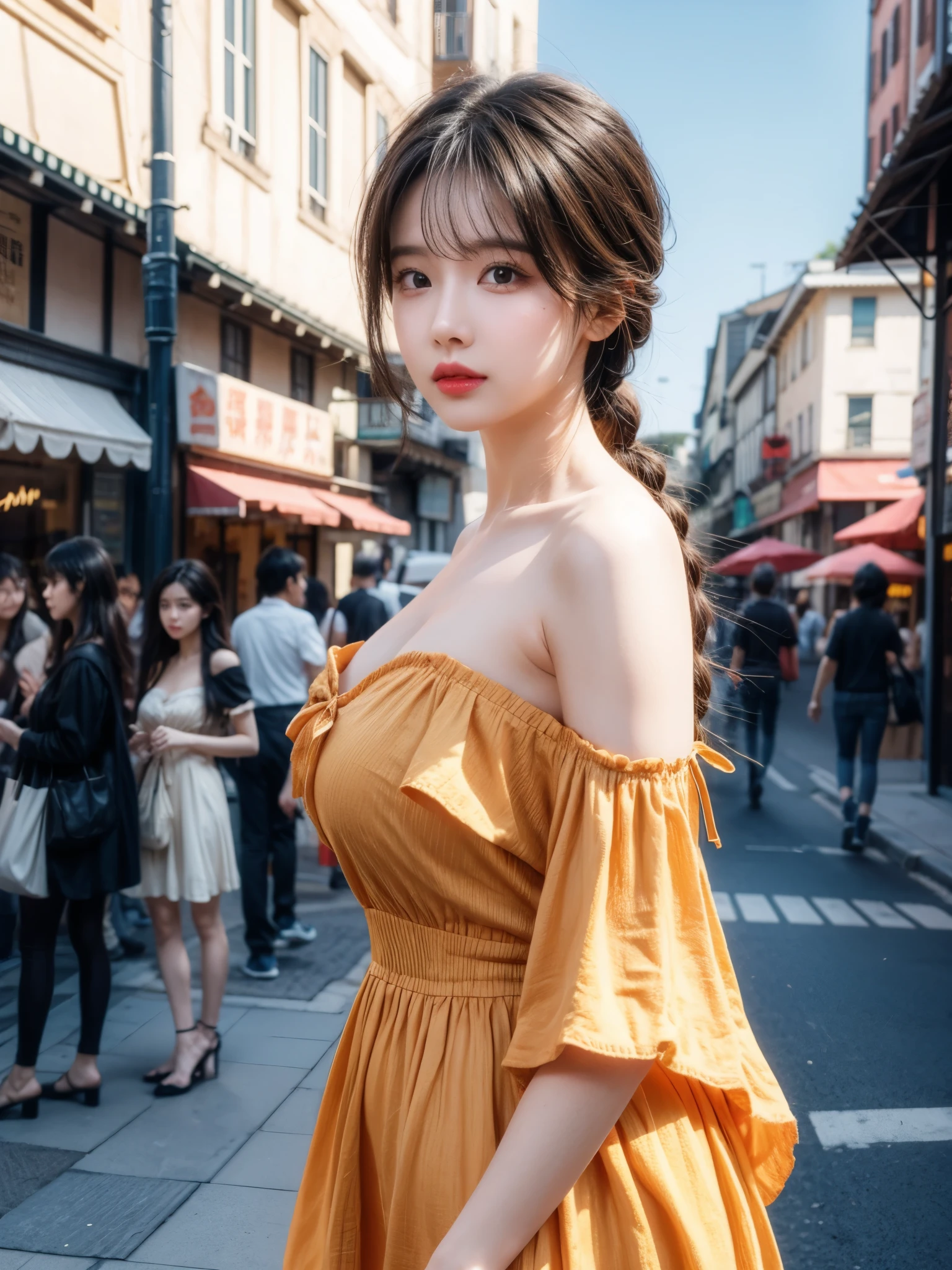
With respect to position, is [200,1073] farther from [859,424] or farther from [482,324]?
[859,424]

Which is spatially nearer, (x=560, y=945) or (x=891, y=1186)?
(x=560, y=945)

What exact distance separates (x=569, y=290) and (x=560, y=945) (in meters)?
0.63

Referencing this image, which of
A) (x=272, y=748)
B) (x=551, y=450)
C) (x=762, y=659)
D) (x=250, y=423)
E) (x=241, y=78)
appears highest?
(x=241, y=78)

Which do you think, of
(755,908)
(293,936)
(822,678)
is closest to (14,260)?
(293,936)

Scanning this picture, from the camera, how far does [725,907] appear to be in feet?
21.0

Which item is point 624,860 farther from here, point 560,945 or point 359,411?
point 359,411

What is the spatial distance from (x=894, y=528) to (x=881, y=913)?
8898mm

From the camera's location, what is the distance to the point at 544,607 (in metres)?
1.04

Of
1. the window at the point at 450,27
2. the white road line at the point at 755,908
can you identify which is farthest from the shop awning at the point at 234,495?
the window at the point at 450,27

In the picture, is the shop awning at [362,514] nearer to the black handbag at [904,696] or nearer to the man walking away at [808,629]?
the black handbag at [904,696]

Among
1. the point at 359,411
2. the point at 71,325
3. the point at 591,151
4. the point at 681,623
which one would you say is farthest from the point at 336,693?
the point at 359,411

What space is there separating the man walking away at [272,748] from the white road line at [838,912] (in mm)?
2849

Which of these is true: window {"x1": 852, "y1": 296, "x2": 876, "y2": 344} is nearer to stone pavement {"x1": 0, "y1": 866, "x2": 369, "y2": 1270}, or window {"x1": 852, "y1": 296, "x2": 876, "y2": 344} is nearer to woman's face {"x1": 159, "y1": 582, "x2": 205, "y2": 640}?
stone pavement {"x1": 0, "y1": 866, "x2": 369, "y2": 1270}

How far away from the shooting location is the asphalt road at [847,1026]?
3123 millimetres
